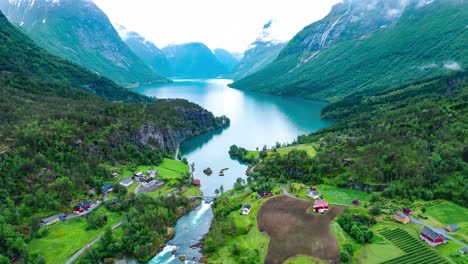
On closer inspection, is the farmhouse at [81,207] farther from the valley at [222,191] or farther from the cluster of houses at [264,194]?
the cluster of houses at [264,194]

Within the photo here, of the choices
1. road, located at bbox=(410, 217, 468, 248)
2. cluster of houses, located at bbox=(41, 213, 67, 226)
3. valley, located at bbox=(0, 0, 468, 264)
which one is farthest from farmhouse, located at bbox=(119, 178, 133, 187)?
road, located at bbox=(410, 217, 468, 248)

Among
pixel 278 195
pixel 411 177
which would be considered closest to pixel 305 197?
pixel 278 195

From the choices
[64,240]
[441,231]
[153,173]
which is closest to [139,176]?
[153,173]

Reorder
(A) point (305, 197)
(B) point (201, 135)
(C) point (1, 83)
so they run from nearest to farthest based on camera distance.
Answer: (A) point (305, 197) < (C) point (1, 83) < (B) point (201, 135)

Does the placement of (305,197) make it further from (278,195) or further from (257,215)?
(257,215)

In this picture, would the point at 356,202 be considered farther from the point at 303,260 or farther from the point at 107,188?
the point at 107,188

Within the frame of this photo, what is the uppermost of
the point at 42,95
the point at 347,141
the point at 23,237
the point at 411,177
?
the point at 42,95

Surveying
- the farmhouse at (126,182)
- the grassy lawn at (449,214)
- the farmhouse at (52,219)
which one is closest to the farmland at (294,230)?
the grassy lawn at (449,214)
